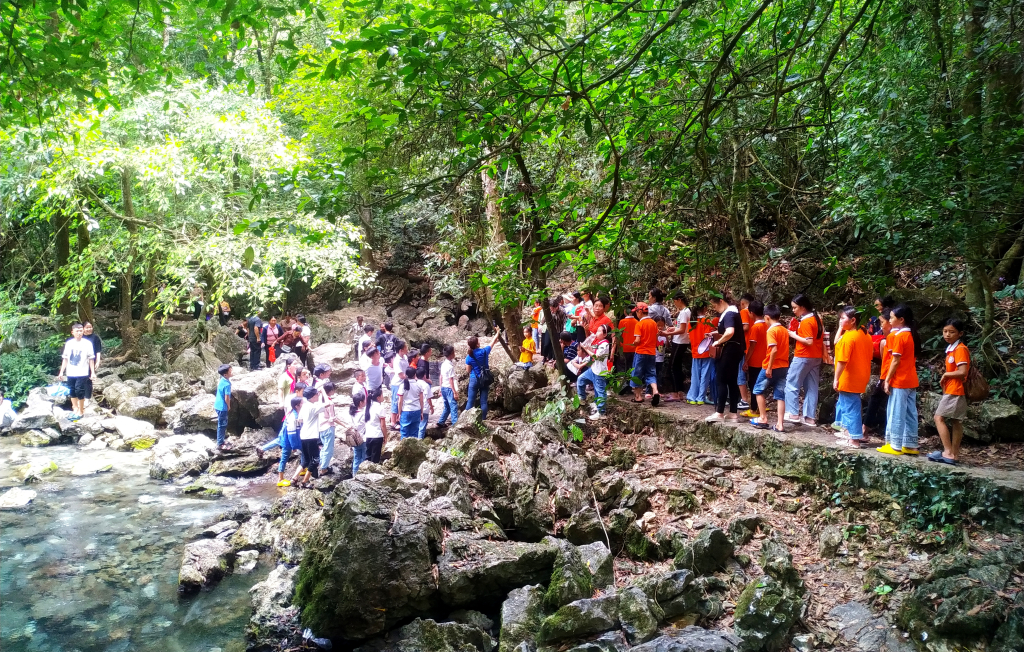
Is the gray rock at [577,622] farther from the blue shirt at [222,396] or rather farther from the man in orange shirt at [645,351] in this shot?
the blue shirt at [222,396]

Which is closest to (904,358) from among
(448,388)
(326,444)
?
(448,388)

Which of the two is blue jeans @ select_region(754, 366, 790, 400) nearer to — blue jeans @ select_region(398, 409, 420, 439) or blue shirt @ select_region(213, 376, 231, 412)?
blue jeans @ select_region(398, 409, 420, 439)

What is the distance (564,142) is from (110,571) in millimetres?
7536

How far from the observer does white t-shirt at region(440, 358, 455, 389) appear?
10.8 meters

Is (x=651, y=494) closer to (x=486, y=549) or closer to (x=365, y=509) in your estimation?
(x=486, y=549)

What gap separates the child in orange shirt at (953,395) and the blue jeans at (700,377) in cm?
316

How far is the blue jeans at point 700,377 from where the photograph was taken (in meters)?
8.99

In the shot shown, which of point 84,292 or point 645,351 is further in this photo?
point 84,292

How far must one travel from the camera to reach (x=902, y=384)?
6219mm

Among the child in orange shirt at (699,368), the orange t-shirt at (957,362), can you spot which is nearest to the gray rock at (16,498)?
the child in orange shirt at (699,368)

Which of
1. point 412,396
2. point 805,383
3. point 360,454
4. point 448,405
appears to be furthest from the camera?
point 448,405

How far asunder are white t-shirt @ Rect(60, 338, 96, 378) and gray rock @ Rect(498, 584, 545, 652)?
1108 cm

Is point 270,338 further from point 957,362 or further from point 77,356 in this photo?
point 957,362

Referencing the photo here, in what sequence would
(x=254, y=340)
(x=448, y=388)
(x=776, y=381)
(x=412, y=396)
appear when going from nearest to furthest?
(x=776, y=381) → (x=412, y=396) → (x=448, y=388) → (x=254, y=340)
